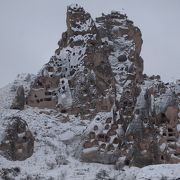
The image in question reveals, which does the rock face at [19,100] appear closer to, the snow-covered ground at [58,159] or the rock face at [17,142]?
the snow-covered ground at [58,159]

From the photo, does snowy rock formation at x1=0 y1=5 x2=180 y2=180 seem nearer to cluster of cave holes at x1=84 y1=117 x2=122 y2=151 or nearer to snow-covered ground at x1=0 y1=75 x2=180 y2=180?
cluster of cave holes at x1=84 y1=117 x2=122 y2=151

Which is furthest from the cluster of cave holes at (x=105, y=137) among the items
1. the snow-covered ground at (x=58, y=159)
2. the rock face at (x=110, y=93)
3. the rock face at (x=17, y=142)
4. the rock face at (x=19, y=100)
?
the rock face at (x=19, y=100)

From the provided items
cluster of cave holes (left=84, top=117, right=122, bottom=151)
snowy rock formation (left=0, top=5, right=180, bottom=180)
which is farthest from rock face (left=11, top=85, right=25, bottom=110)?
cluster of cave holes (left=84, top=117, right=122, bottom=151)

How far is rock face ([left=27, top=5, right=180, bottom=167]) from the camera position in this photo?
97.1 meters

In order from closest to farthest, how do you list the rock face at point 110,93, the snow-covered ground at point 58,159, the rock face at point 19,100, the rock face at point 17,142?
the snow-covered ground at point 58,159 → the rock face at point 110,93 → the rock face at point 17,142 → the rock face at point 19,100

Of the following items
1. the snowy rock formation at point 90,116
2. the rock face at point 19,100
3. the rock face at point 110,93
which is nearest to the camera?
the snowy rock formation at point 90,116

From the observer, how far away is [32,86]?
382 ft

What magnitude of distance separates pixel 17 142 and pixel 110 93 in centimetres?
2007

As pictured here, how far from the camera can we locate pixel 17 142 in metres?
98.3

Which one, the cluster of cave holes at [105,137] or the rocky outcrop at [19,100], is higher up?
the rocky outcrop at [19,100]

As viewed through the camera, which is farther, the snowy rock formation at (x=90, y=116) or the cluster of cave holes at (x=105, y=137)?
the cluster of cave holes at (x=105, y=137)

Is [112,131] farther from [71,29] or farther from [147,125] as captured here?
[71,29]

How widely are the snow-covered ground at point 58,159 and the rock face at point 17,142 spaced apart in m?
0.98

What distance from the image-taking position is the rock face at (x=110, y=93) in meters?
97.1
